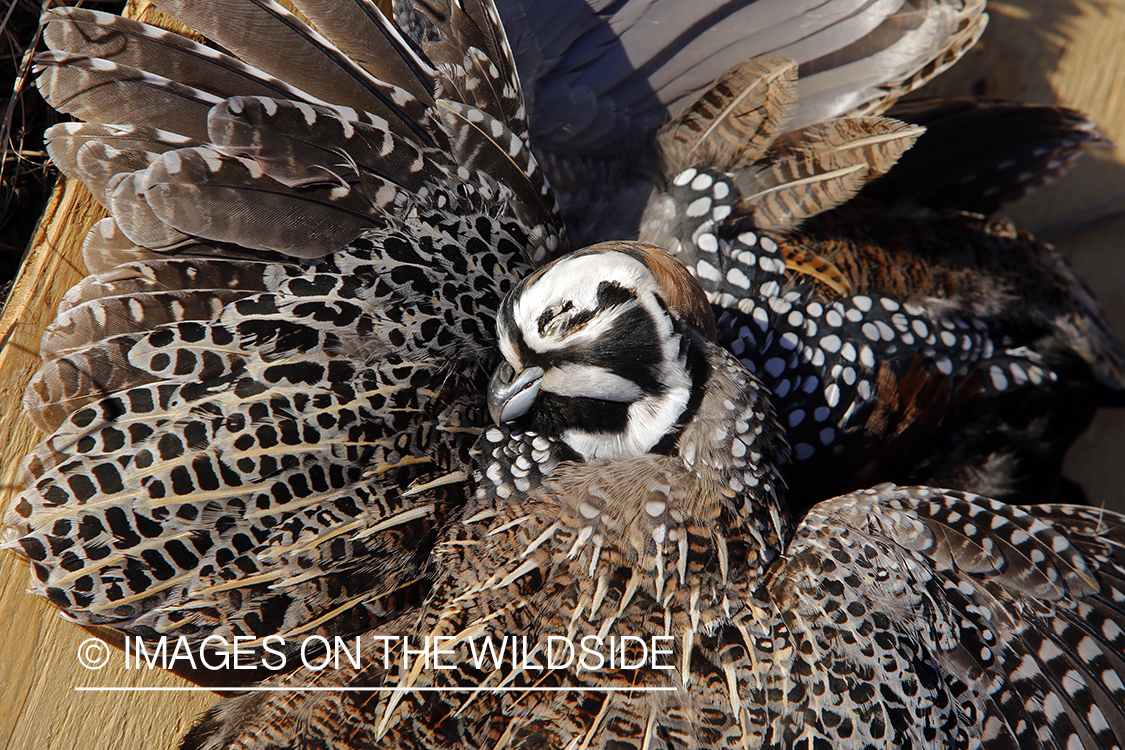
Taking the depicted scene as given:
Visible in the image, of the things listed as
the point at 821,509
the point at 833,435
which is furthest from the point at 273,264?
the point at 833,435

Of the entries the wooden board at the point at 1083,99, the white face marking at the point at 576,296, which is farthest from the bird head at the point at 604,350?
the wooden board at the point at 1083,99

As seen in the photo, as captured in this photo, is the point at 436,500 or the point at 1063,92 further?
the point at 1063,92

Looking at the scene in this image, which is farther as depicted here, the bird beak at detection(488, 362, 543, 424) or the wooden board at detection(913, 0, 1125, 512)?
the wooden board at detection(913, 0, 1125, 512)

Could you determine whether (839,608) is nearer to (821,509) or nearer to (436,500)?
(821,509)

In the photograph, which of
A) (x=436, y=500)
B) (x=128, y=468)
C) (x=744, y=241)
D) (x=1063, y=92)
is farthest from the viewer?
(x=1063, y=92)

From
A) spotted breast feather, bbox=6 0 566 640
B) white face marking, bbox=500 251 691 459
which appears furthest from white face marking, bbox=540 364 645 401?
spotted breast feather, bbox=6 0 566 640

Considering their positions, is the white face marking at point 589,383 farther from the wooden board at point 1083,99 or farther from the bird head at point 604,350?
the wooden board at point 1083,99

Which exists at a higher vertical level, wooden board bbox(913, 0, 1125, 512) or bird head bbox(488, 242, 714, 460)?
bird head bbox(488, 242, 714, 460)

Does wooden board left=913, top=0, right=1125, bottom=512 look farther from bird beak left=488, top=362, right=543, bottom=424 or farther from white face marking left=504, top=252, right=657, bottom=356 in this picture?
bird beak left=488, top=362, right=543, bottom=424
